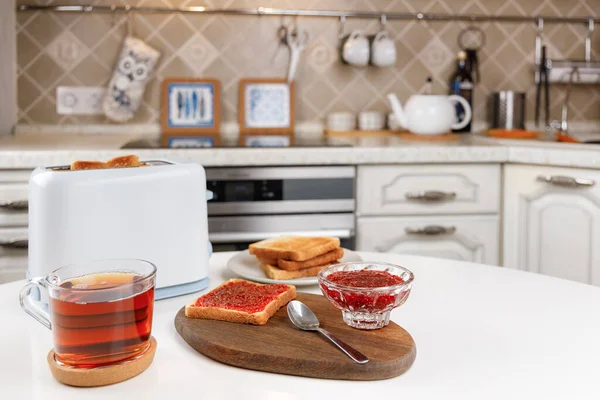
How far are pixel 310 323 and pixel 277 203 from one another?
1460mm

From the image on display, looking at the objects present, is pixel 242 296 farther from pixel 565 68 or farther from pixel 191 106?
pixel 565 68

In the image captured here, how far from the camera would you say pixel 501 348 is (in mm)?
755

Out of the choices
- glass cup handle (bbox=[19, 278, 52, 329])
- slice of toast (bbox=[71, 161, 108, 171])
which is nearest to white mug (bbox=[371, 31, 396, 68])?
slice of toast (bbox=[71, 161, 108, 171])

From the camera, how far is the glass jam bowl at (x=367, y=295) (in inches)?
29.7

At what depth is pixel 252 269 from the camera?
1060 millimetres

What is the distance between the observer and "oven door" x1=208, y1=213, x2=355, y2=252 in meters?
2.19

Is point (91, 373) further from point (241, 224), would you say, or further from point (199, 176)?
point (241, 224)

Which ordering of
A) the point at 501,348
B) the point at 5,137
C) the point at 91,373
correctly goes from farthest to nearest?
the point at 5,137
the point at 501,348
the point at 91,373

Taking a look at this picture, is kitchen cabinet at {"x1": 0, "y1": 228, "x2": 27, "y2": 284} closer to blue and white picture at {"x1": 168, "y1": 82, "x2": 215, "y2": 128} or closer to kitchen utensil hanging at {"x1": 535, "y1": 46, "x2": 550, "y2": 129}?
blue and white picture at {"x1": 168, "y1": 82, "x2": 215, "y2": 128}

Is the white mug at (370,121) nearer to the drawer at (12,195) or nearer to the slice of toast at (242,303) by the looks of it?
the drawer at (12,195)

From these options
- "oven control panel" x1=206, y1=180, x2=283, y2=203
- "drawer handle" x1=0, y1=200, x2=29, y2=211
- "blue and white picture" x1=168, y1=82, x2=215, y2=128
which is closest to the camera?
"drawer handle" x1=0, y1=200, x2=29, y2=211

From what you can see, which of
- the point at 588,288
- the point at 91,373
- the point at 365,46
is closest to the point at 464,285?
the point at 588,288

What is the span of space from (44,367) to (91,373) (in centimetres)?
8

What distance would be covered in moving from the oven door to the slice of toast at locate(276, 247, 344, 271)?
1143mm
